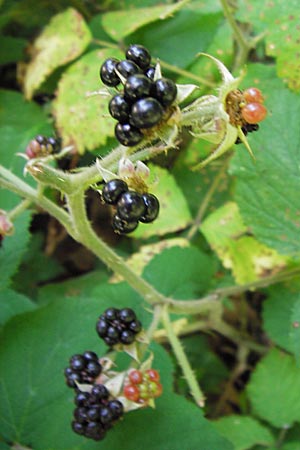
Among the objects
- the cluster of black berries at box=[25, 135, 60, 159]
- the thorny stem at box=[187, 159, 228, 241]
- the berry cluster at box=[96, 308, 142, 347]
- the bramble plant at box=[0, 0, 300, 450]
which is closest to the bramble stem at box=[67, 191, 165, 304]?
the bramble plant at box=[0, 0, 300, 450]

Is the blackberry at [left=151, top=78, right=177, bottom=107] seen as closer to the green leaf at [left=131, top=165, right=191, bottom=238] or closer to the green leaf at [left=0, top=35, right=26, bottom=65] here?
the green leaf at [left=131, top=165, right=191, bottom=238]

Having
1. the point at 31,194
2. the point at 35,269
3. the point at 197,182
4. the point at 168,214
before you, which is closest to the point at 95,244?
the point at 31,194

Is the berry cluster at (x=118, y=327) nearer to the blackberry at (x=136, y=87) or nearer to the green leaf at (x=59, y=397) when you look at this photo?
the green leaf at (x=59, y=397)

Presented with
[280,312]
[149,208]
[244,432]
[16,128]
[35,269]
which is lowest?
[244,432]

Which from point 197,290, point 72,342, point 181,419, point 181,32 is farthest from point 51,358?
point 181,32

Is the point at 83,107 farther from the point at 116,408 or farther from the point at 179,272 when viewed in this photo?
the point at 116,408

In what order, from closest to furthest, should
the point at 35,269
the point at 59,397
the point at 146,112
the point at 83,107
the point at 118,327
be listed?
the point at 146,112, the point at 118,327, the point at 59,397, the point at 83,107, the point at 35,269

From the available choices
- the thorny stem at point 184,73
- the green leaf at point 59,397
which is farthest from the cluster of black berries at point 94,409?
the thorny stem at point 184,73
